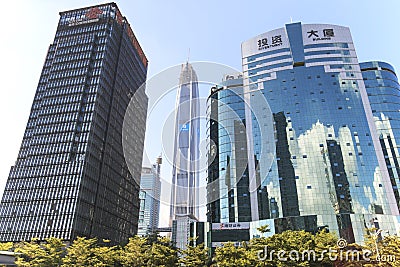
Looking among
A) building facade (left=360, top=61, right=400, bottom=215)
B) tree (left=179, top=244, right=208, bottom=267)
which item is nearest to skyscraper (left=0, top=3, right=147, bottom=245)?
tree (left=179, top=244, right=208, bottom=267)

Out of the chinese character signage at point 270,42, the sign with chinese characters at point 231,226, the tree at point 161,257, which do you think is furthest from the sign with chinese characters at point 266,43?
the tree at point 161,257

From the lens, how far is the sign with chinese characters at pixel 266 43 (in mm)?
59497

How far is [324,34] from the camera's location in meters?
58.9

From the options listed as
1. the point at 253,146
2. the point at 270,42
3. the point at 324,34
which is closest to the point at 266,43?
the point at 270,42

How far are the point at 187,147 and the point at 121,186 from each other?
59.8m

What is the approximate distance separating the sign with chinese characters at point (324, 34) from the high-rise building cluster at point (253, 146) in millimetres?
248

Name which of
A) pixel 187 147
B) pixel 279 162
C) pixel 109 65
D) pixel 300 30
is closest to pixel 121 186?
pixel 109 65

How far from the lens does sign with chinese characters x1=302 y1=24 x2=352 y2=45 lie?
58.3 meters

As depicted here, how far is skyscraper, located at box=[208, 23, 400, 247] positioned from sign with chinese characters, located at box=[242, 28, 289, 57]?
0.68 feet

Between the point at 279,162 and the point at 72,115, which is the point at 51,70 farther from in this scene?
the point at 279,162

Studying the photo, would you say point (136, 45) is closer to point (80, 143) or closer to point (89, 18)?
point (89, 18)

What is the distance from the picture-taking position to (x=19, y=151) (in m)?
62.3

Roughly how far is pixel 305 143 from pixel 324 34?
904 inches

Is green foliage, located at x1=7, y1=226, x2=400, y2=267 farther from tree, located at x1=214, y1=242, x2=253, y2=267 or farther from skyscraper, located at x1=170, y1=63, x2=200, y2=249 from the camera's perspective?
skyscraper, located at x1=170, y1=63, x2=200, y2=249
